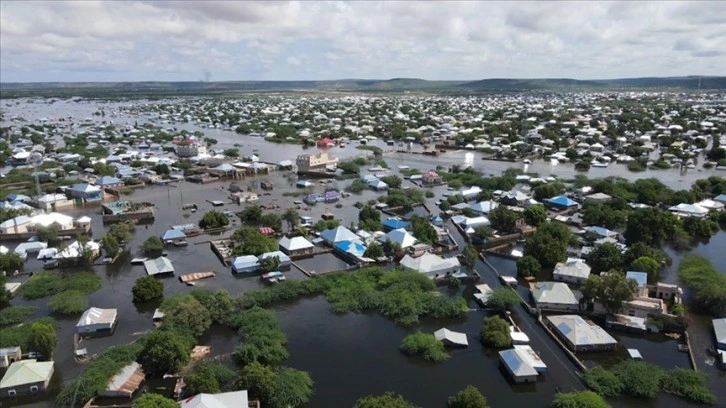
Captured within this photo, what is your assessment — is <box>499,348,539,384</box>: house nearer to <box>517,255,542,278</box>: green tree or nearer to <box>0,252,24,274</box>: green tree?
<box>517,255,542,278</box>: green tree

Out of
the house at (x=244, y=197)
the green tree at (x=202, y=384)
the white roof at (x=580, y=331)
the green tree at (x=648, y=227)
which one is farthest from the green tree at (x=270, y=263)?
the green tree at (x=648, y=227)

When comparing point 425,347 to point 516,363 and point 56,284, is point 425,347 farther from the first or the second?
point 56,284

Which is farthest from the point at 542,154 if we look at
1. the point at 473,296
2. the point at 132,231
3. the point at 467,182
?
the point at 132,231

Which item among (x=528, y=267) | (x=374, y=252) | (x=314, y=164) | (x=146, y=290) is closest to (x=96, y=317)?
(x=146, y=290)

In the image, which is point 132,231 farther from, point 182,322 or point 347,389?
point 347,389

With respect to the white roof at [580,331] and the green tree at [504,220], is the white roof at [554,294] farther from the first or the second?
the green tree at [504,220]

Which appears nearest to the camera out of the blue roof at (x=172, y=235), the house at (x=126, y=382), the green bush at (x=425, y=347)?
the house at (x=126, y=382)

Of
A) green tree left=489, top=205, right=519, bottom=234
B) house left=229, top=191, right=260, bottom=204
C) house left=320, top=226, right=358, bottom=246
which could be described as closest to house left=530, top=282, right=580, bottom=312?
green tree left=489, top=205, right=519, bottom=234
